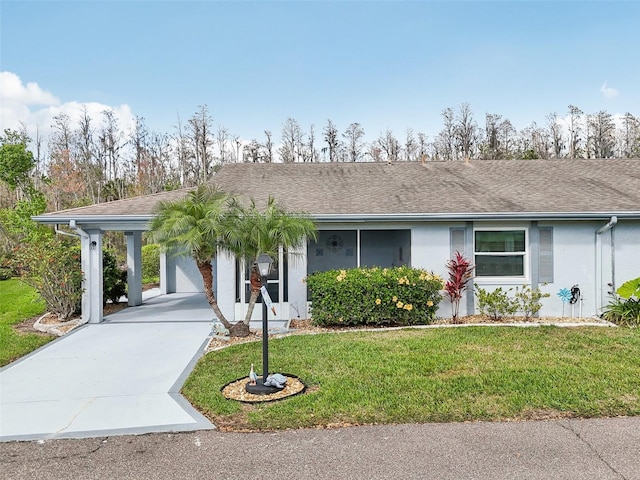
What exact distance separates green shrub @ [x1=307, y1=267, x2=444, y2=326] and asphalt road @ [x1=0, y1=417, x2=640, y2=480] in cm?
463

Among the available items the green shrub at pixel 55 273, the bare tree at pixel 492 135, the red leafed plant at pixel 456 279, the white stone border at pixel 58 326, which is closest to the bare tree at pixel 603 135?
the bare tree at pixel 492 135

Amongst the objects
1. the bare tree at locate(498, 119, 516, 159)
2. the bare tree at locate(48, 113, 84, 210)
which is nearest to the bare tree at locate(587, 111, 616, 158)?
the bare tree at locate(498, 119, 516, 159)

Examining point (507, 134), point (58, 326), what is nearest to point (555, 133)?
point (507, 134)

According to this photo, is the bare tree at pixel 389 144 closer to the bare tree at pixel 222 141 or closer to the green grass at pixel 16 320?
the bare tree at pixel 222 141

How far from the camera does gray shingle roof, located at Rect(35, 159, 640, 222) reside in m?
9.84

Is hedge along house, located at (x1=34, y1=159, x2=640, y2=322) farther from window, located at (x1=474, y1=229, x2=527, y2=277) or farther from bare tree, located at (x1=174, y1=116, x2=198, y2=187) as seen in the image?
bare tree, located at (x1=174, y1=116, x2=198, y2=187)

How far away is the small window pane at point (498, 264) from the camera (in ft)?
32.8

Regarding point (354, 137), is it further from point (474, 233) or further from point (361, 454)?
point (361, 454)

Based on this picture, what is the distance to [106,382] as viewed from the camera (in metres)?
5.96

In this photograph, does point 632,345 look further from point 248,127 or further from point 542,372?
point 248,127

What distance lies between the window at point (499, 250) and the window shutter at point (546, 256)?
14.5 inches

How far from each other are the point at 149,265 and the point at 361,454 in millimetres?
16630

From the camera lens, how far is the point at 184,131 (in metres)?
32.7

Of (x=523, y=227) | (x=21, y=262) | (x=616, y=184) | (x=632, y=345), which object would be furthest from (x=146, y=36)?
(x=632, y=345)
